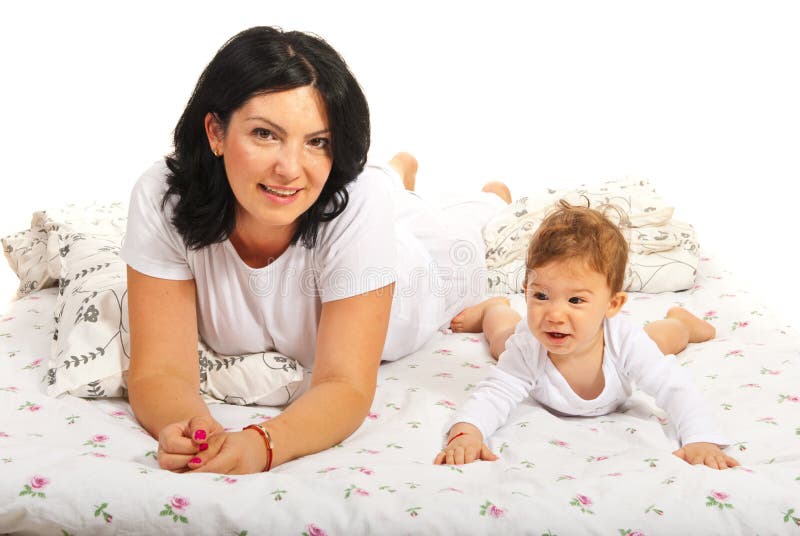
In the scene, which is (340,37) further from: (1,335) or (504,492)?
(504,492)

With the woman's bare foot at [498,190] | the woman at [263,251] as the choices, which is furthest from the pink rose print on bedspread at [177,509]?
the woman's bare foot at [498,190]

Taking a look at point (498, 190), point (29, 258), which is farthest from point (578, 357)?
point (29, 258)

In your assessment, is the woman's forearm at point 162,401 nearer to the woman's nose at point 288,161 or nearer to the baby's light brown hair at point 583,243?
the woman's nose at point 288,161

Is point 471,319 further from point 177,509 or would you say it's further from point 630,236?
point 177,509

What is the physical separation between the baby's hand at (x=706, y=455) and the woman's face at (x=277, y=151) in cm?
92

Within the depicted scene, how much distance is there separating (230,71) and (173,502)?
2.75ft

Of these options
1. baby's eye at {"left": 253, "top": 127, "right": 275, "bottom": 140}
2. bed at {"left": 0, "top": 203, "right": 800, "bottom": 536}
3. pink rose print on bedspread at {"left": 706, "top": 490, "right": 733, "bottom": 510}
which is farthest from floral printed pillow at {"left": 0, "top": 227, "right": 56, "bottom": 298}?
pink rose print on bedspread at {"left": 706, "top": 490, "right": 733, "bottom": 510}

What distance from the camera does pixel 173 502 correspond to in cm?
162

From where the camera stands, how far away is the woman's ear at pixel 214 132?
6.43 feet

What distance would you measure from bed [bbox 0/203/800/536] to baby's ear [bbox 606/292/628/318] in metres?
0.25

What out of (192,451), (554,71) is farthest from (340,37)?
(192,451)

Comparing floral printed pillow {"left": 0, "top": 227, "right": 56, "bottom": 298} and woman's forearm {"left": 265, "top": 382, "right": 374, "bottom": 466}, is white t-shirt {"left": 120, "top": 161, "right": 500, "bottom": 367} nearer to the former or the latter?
woman's forearm {"left": 265, "top": 382, "right": 374, "bottom": 466}

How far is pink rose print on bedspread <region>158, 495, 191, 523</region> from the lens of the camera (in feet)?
5.29

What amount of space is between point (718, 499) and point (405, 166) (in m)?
2.11
